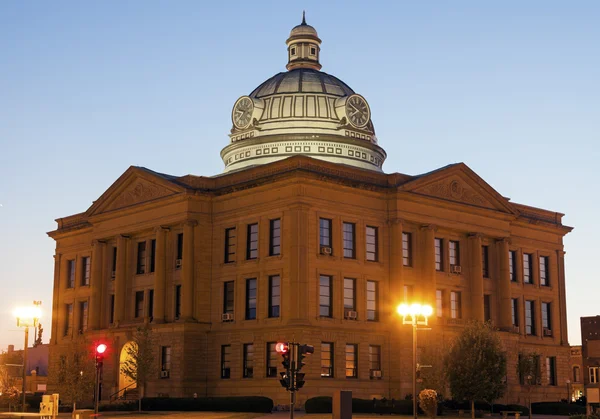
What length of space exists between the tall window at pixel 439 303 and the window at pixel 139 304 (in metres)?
22.1

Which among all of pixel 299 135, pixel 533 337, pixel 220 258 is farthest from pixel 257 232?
pixel 533 337

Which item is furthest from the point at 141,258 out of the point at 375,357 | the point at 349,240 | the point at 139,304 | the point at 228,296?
the point at 375,357

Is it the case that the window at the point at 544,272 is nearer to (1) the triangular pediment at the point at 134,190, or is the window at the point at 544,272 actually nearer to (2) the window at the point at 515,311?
(2) the window at the point at 515,311

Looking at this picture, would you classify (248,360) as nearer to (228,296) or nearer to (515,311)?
(228,296)

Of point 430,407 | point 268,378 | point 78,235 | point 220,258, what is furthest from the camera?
A: point 78,235

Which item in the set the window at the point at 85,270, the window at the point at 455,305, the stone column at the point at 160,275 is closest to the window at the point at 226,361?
the stone column at the point at 160,275

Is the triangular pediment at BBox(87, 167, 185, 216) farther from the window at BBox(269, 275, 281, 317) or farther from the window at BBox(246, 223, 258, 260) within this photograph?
the window at BBox(269, 275, 281, 317)

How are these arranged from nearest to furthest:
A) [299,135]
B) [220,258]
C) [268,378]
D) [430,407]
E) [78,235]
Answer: [430,407], [268,378], [220,258], [299,135], [78,235]

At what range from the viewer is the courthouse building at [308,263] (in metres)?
67.2

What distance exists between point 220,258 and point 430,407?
77.4 feet

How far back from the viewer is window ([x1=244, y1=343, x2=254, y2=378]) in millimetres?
68438

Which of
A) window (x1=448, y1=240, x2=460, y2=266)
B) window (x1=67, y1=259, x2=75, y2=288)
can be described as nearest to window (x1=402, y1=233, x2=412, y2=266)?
window (x1=448, y1=240, x2=460, y2=266)

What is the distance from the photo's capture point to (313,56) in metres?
91.8

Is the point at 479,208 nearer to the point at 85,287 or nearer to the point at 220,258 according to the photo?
the point at 220,258
